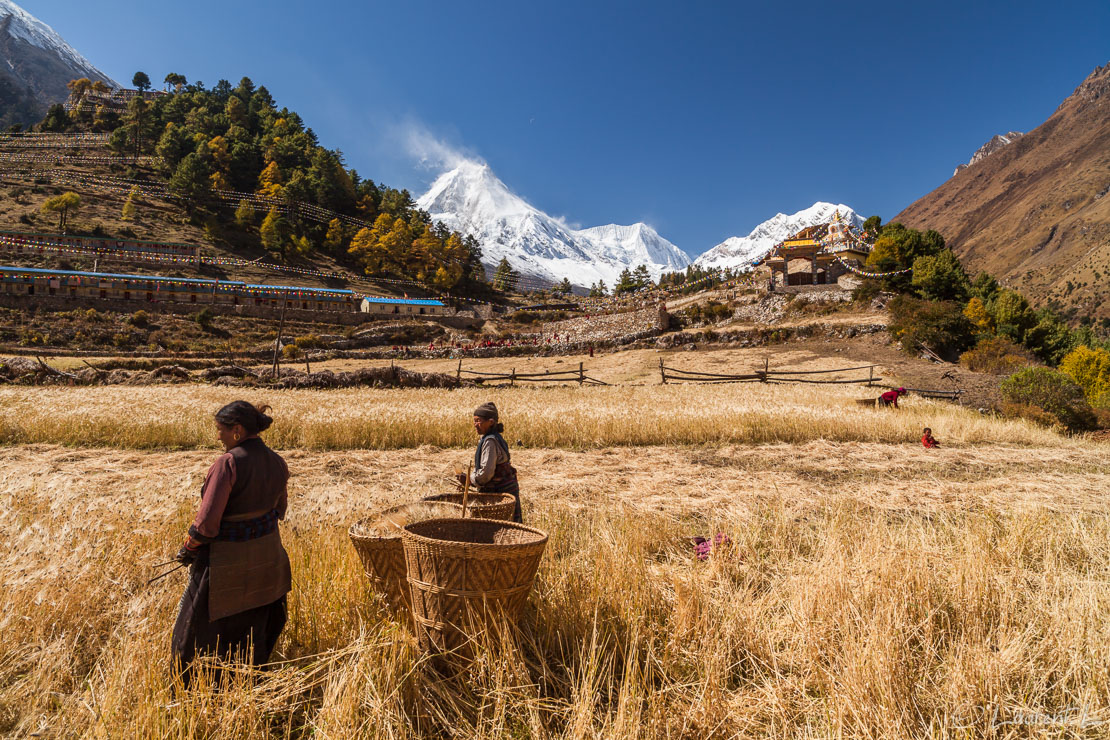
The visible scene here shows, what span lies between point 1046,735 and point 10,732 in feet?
16.2

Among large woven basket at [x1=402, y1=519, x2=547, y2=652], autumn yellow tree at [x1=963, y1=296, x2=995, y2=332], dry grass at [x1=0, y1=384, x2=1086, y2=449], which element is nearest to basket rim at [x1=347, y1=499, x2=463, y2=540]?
large woven basket at [x1=402, y1=519, x2=547, y2=652]

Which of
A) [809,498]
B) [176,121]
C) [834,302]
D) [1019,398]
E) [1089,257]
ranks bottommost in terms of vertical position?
[809,498]

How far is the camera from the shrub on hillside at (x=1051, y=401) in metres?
15.5

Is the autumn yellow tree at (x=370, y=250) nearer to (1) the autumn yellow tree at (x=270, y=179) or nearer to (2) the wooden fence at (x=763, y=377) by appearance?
(1) the autumn yellow tree at (x=270, y=179)

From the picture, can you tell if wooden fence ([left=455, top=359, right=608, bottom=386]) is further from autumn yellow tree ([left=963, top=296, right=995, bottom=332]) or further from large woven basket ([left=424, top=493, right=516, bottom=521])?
autumn yellow tree ([left=963, top=296, right=995, bottom=332])

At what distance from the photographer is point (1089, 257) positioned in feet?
456

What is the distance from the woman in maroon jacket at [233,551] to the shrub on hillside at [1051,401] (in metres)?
20.7

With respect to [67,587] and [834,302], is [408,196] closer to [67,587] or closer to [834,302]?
[834,302]

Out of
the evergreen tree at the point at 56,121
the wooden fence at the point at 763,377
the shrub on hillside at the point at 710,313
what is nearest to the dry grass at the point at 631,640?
the wooden fence at the point at 763,377

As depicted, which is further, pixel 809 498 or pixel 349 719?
pixel 809 498

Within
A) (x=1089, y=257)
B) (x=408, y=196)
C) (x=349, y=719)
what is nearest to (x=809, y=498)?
(x=349, y=719)

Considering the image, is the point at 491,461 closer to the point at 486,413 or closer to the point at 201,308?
the point at 486,413

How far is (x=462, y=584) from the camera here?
107 inches

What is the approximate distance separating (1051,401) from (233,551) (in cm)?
2166
